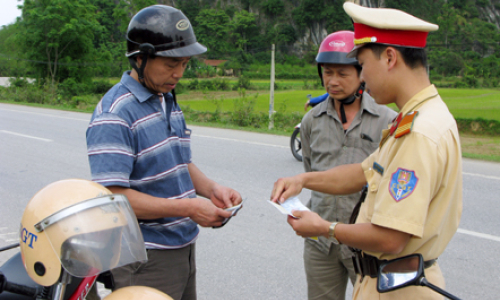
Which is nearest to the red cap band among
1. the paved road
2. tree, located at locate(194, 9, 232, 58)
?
the paved road

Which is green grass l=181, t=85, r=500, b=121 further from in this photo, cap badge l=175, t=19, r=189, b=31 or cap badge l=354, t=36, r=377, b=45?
cap badge l=354, t=36, r=377, b=45

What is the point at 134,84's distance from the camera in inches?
73.4

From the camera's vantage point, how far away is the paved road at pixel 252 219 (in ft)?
11.5

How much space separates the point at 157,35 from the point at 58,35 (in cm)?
4013

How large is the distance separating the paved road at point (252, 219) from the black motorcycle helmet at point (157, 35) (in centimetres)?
215

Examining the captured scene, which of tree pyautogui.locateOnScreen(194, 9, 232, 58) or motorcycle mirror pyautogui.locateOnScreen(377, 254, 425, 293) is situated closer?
motorcycle mirror pyautogui.locateOnScreen(377, 254, 425, 293)

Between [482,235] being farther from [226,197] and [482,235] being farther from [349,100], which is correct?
[226,197]

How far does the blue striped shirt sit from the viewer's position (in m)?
1.68

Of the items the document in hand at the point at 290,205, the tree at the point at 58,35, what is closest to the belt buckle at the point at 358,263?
the document in hand at the point at 290,205

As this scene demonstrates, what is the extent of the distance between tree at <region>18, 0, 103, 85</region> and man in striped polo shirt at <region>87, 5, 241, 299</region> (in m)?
37.1

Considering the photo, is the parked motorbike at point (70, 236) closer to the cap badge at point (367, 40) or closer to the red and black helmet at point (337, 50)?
the cap badge at point (367, 40)

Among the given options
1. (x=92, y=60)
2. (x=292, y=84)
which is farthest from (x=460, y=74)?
(x=92, y=60)

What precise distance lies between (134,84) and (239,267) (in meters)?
2.38

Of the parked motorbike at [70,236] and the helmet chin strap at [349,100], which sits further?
the helmet chin strap at [349,100]
